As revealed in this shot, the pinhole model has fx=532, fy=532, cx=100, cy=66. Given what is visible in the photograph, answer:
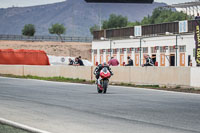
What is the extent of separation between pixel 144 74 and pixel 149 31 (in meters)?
33.2

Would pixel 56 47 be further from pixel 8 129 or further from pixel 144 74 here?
pixel 8 129

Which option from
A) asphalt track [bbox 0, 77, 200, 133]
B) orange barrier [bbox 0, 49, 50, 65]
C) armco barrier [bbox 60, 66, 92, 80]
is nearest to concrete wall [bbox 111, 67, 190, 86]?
armco barrier [bbox 60, 66, 92, 80]

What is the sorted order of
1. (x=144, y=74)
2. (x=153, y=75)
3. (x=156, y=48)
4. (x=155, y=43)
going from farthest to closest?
(x=155, y=43)
(x=156, y=48)
(x=144, y=74)
(x=153, y=75)

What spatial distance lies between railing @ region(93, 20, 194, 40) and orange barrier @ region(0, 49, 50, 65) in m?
12.9

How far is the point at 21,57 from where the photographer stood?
56.8m

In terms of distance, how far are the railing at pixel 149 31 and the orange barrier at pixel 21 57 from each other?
12927 mm

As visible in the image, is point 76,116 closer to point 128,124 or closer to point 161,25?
point 128,124

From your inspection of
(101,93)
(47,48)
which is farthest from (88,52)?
(101,93)

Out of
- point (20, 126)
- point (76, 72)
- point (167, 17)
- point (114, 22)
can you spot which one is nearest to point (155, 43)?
point (76, 72)

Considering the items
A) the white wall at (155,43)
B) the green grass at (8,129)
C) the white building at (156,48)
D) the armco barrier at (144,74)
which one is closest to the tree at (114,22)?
the white wall at (155,43)

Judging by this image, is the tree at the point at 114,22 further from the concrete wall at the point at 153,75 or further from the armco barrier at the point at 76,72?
the concrete wall at the point at 153,75

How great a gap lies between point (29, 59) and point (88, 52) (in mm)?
69657

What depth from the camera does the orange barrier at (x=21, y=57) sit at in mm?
55562

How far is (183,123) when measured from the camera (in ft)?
38.9
